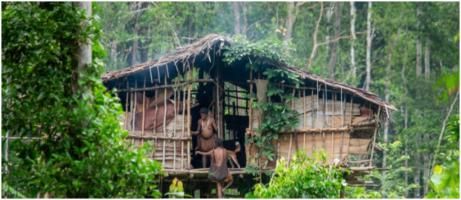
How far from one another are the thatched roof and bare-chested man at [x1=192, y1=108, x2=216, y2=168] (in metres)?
0.78

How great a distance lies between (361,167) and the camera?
1180 centimetres

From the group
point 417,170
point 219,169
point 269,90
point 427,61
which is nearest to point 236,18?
point 427,61

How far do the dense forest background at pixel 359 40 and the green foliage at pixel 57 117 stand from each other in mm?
14475

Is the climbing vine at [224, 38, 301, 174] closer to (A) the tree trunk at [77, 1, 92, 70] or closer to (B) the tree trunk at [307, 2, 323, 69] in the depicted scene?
(A) the tree trunk at [77, 1, 92, 70]

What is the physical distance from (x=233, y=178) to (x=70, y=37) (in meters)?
7.77

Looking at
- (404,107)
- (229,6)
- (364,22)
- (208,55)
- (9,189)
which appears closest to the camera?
(9,189)

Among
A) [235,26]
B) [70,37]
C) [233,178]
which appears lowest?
[233,178]

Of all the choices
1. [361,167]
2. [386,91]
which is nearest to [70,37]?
[361,167]

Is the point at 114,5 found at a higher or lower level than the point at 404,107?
higher

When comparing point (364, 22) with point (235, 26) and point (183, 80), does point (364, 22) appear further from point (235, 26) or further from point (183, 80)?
point (183, 80)

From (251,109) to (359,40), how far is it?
12117mm

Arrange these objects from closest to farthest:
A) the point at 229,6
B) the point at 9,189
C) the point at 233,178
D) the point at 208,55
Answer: the point at 9,189
the point at 208,55
the point at 233,178
the point at 229,6

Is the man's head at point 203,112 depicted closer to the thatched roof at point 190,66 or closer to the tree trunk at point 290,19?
the thatched roof at point 190,66

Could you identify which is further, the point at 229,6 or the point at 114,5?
the point at 229,6
